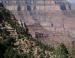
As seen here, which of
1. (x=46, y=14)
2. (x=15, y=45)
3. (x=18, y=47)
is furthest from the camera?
(x=46, y=14)

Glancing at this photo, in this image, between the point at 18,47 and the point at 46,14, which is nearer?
the point at 18,47

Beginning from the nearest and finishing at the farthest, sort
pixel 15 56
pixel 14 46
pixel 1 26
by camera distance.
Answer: pixel 15 56 < pixel 14 46 < pixel 1 26

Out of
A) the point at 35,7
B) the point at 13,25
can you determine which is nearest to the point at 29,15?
the point at 35,7

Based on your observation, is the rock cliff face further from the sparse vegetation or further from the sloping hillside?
the sparse vegetation

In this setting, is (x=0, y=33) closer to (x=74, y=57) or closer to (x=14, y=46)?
(x=14, y=46)

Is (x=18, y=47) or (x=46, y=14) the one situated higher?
(x=18, y=47)

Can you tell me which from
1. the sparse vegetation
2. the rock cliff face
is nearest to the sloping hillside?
the sparse vegetation

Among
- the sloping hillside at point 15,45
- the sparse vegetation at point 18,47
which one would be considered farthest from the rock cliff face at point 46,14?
the sparse vegetation at point 18,47

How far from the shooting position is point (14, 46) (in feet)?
85.5

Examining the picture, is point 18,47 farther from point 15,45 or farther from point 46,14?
point 46,14

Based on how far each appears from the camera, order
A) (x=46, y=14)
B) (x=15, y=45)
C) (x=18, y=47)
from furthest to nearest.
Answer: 1. (x=46, y=14)
2. (x=15, y=45)
3. (x=18, y=47)

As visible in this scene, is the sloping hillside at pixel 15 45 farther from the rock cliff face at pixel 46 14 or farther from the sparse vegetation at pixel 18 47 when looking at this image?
the rock cliff face at pixel 46 14

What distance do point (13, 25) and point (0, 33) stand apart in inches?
129

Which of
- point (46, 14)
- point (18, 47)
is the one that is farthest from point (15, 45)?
point (46, 14)
